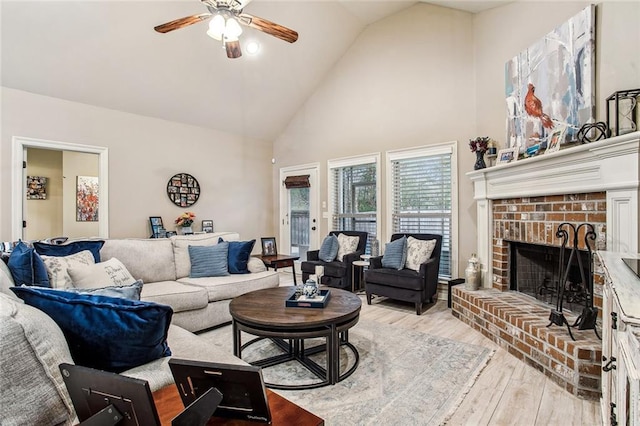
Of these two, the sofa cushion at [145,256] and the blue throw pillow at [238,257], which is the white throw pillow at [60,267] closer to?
the sofa cushion at [145,256]

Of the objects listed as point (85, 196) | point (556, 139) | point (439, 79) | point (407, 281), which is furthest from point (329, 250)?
point (85, 196)

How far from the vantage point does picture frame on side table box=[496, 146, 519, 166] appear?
11.2ft

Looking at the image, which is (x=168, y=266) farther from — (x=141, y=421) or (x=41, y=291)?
(x=141, y=421)

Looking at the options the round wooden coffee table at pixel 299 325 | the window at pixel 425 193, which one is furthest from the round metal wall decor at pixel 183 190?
the round wooden coffee table at pixel 299 325

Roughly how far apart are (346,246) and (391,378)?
280cm

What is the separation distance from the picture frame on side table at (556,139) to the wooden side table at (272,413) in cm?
Result: 304

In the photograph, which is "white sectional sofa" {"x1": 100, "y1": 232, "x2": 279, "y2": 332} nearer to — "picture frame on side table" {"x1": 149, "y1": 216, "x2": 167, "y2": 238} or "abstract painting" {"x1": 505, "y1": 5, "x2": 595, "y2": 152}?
"picture frame on side table" {"x1": 149, "y1": 216, "x2": 167, "y2": 238}

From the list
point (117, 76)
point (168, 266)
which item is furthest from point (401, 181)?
point (117, 76)

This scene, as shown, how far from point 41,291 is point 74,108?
14.0 feet

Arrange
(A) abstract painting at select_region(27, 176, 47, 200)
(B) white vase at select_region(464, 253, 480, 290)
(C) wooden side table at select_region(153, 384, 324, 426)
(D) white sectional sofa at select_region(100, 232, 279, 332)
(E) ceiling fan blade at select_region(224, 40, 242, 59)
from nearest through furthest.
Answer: (C) wooden side table at select_region(153, 384, 324, 426)
(D) white sectional sofa at select_region(100, 232, 279, 332)
(E) ceiling fan blade at select_region(224, 40, 242, 59)
(B) white vase at select_region(464, 253, 480, 290)
(A) abstract painting at select_region(27, 176, 47, 200)

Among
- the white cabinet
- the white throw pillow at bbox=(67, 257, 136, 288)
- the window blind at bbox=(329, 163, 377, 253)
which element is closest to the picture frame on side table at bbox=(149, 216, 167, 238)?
the white throw pillow at bbox=(67, 257, 136, 288)

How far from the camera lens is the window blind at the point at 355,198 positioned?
5375 mm

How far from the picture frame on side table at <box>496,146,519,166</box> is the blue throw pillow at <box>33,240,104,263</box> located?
4061mm

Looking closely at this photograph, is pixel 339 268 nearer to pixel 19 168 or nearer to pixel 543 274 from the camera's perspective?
pixel 543 274
